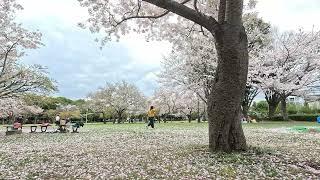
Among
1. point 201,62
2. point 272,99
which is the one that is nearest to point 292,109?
point 272,99

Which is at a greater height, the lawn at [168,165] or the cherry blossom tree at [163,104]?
the cherry blossom tree at [163,104]

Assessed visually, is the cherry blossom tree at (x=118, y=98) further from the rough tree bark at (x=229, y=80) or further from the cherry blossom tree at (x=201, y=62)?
the rough tree bark at (x=229, y=80)

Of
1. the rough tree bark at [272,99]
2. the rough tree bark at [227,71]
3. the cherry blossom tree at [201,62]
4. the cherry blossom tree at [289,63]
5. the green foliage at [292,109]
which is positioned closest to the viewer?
the rough tree bark at [227,71]

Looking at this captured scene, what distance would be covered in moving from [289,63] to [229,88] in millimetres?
38360

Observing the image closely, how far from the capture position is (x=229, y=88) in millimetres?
13172

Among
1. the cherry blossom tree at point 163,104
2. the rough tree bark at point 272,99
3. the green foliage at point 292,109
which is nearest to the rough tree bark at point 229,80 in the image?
the rough tree bark at point 272,99

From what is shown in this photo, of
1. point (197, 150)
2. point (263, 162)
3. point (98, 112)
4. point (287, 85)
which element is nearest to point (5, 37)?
point (197, 150)

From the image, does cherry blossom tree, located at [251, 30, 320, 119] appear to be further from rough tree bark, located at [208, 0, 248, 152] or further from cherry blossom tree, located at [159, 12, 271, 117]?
rough tree bark, located at [208, 0, 248, 152]

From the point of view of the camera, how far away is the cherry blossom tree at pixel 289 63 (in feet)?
152

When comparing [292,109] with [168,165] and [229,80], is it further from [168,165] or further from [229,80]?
[168,165]

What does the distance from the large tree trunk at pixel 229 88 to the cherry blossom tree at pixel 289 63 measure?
104 feet

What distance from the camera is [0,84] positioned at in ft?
100.0

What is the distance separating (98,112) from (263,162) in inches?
2923

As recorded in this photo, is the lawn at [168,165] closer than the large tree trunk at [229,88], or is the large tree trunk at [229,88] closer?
the lawn at [168,165]
